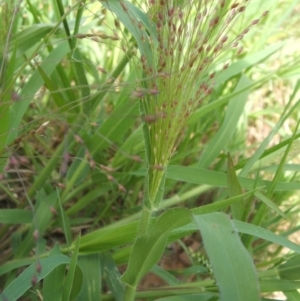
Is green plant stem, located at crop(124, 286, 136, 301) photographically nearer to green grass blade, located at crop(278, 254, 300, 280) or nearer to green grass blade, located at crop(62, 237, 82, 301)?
green grass blade, located at crop(62, 237, 82, 301)

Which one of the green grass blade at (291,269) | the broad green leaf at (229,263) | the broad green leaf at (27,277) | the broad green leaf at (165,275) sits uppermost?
the broad green leaf at (229,263)

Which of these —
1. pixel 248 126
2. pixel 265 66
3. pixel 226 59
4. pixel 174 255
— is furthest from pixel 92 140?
pixel 265 66

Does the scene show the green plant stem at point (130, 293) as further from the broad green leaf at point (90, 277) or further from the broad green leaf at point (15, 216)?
the broad green leaf at point (15, 216)

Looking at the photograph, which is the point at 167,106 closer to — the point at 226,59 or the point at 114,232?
the point at 114,232

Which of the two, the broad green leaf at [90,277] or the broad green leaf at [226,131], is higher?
the broad green leaf at [226,131]

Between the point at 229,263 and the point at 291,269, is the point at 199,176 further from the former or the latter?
the point at 229,263

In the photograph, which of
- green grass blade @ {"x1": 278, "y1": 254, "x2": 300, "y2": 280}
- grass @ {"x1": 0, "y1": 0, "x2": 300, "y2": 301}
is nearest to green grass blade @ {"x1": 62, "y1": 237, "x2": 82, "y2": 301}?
grass @ {"x1": 0, "y1": 0, "x2": 300, "y2": 301}

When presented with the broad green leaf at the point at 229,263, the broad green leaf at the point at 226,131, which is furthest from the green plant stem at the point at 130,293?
the broad green leaf at the point at 226,131

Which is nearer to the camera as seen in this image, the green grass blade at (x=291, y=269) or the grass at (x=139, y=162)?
the grass at (x=139, y=162)
